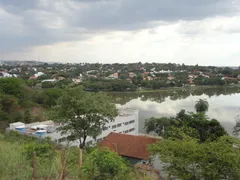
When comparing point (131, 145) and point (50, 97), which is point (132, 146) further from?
point (50, 97)

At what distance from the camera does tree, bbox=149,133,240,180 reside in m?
5.69

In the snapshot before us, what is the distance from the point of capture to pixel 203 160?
6.07 m

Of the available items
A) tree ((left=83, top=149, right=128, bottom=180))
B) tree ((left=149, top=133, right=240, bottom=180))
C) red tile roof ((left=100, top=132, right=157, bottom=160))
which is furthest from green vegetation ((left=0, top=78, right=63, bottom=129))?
tree ((left=83, top=149, right=128, bottom=180))

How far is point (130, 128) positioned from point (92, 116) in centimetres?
993

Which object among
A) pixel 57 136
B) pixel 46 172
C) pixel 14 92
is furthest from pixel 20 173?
pixel 14 92

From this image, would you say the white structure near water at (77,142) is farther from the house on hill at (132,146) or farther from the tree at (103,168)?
the tree at (103,168)

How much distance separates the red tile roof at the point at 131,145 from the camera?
10273mm

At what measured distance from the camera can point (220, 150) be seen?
5.98 metres

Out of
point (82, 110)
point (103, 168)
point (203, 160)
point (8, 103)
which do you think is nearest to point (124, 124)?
point (8, 103)

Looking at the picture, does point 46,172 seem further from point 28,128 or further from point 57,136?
point 28,128

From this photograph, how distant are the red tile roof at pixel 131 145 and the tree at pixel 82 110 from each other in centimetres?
261

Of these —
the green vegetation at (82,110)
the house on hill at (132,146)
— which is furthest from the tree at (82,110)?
the house on hill at (132,146)

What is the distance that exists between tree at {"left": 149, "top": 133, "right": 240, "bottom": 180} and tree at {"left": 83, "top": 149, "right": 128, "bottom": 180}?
3103 millimetres

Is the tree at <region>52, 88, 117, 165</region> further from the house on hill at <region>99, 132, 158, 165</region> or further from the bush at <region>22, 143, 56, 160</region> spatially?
the bush at <region>22, 143, 56, 160</region>
